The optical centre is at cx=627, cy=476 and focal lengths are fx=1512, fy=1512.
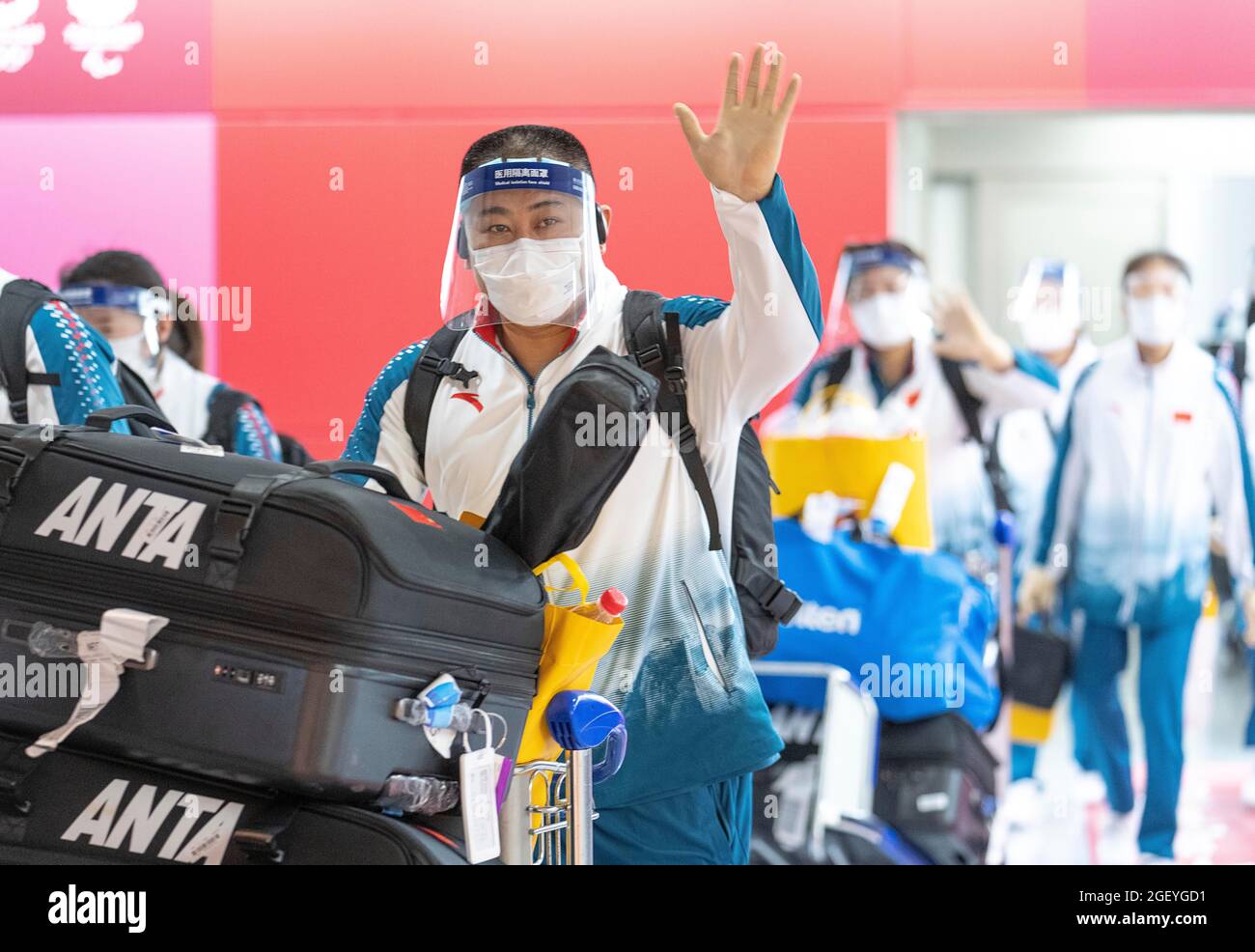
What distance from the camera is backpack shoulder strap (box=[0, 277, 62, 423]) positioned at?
2180 mm

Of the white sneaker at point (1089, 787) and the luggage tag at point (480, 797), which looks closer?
the luggage tag at point (480, 797)

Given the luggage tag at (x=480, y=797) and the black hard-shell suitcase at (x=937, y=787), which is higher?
the luggage tag at (x=480, y=797)

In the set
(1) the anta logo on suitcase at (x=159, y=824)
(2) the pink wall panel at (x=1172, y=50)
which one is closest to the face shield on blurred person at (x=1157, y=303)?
(2) the pink wall panel at (x=1172, y=50)

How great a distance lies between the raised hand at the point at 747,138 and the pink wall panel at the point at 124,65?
252 centimetres

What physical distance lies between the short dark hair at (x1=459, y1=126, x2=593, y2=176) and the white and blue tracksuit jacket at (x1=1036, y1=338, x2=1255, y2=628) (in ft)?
9.73

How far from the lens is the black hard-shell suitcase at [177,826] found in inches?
52.7

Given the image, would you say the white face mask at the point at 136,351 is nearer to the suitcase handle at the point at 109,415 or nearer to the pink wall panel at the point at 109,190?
the pink wall panel at the point at 109,190

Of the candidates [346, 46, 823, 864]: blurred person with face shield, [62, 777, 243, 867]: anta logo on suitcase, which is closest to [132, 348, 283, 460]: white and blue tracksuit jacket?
[346, 46, 823, 864]: blurred person with face shield

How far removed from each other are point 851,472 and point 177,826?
209cm

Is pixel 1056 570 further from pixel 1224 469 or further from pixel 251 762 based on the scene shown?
pixel 251 762

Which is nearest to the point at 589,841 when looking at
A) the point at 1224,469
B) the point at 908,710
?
the point at 908,710

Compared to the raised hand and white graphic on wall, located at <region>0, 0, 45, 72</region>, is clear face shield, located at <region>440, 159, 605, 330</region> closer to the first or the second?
the raised hand

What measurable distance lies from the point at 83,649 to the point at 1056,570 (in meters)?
3.83
